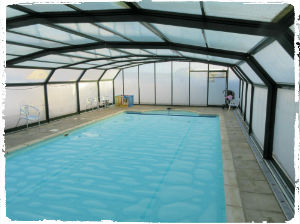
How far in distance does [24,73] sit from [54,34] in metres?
4.20

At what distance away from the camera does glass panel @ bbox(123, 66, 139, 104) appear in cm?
1614

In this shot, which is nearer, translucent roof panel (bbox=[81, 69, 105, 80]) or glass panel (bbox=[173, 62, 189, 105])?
translucent roof panel (bbox=[81, 69, 105, 80])

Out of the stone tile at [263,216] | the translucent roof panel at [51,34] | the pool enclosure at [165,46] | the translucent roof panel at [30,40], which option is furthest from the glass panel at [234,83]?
the stone tile at [263,216]

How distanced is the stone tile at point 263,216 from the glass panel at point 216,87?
38.6ft

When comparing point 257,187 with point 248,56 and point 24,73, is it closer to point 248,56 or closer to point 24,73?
point 248,56

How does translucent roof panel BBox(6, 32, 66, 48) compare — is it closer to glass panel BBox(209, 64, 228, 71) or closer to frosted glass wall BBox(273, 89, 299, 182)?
frosted glass wall BBox(273, 89, 299, 182)

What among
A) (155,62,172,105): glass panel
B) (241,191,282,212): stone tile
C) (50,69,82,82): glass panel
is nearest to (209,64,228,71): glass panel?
(155,62,172,105): glass panel

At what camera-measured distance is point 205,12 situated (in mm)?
3010

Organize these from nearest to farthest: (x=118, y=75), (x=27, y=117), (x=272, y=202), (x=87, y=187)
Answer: (x=272, y=202)
(x=87, y=187)
(x=27, y=117)
(x=118, y=75)

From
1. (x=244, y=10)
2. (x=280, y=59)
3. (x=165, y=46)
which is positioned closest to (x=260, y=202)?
(x=280, y=59)

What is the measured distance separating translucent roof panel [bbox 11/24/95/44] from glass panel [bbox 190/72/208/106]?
9666 mm

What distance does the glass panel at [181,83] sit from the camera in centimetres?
1502

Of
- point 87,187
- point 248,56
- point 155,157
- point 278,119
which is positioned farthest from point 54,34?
point 278,119

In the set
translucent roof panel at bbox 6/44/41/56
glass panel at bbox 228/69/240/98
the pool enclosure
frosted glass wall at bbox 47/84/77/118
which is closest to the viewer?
the pool enclosure
